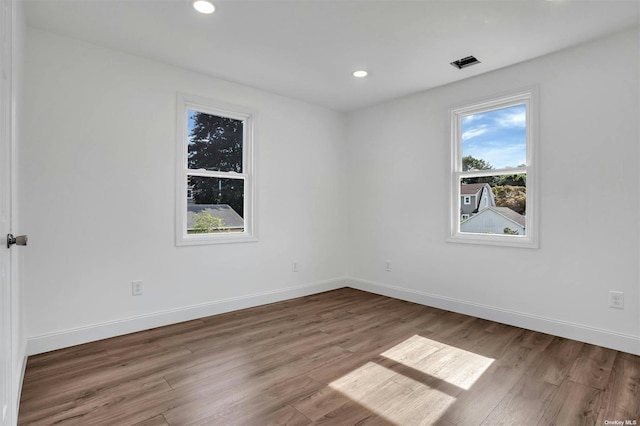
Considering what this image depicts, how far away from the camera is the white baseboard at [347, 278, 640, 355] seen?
2.81 metres

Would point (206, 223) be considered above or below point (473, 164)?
below

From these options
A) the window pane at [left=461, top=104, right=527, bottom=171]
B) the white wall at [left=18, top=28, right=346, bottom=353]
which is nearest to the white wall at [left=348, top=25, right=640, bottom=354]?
the window pane at [left=461, top=104, right=527, bottom=171]

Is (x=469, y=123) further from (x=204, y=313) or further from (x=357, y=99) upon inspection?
(x=204, y=313)

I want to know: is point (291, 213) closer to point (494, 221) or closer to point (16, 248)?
point (494, 221)

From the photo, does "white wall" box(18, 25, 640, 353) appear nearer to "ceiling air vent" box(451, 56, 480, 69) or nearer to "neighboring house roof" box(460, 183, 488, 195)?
"neighboring house roof" box(460, 183, 488, 195)

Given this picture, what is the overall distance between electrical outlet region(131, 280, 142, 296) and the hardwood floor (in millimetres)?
363

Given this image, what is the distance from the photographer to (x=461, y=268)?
12.6ft

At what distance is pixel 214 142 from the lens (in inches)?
153

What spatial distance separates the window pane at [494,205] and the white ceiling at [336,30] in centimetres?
114

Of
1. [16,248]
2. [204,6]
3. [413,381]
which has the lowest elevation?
[413,381]

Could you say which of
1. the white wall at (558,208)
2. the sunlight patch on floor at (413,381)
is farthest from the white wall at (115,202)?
the sunlight patch on floor at (413,381)

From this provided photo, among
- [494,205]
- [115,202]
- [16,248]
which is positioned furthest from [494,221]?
[16,248]

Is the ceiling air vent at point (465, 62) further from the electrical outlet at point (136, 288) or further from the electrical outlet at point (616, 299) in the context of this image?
the electrical outlet at point (136, 288)

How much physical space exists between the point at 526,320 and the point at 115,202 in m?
3.95
